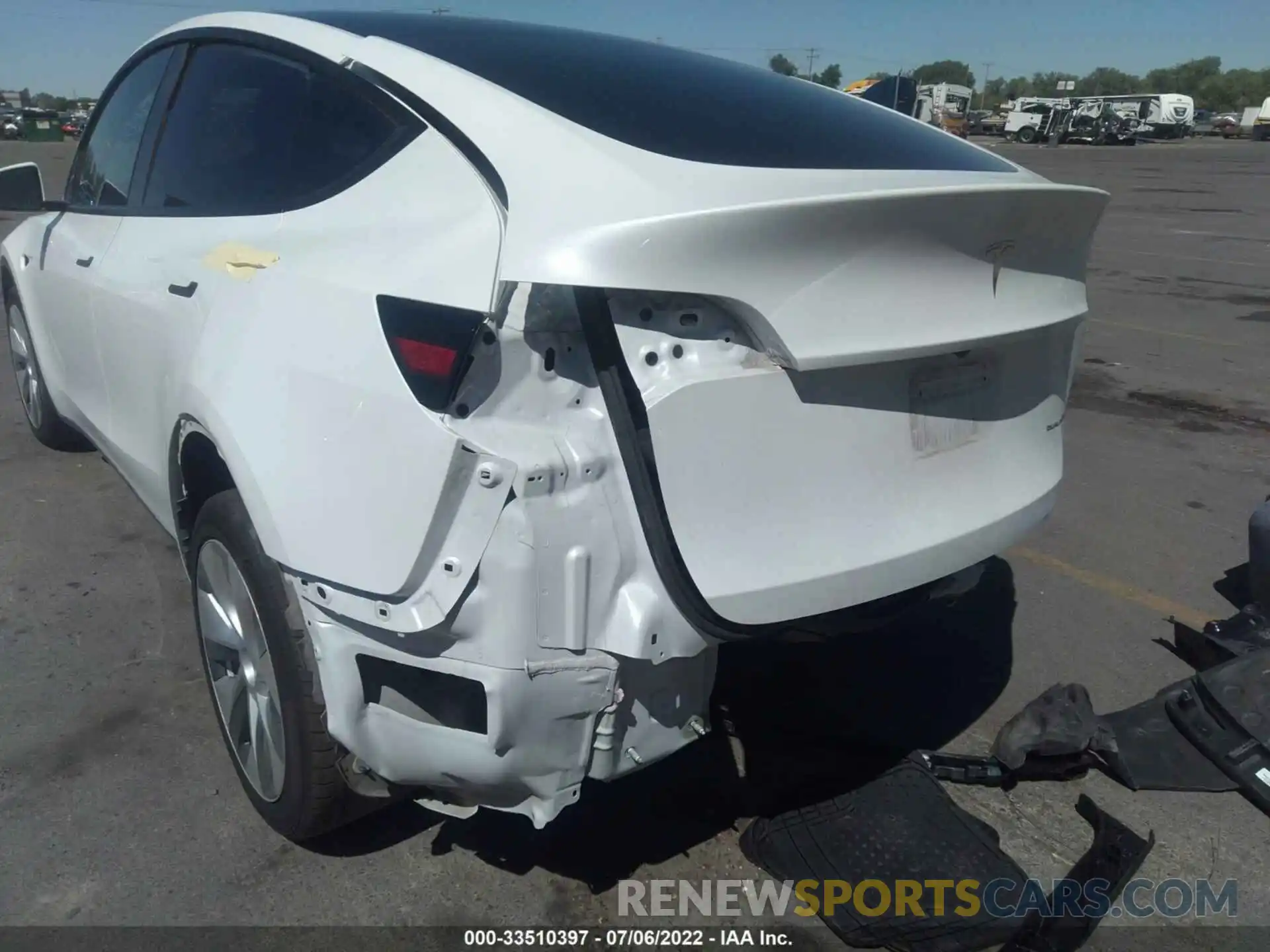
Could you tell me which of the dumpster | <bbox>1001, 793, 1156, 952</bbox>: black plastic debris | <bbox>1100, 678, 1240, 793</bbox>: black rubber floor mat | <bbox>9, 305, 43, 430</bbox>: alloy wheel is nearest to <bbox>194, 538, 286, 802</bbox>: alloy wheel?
<bbox>1001, 793, 1156, 952</bbox>: black plastic debris

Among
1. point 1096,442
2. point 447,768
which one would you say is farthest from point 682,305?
point 1096,442

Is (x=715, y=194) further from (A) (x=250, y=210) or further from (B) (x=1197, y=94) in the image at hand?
(B) (x=1197, y=94)

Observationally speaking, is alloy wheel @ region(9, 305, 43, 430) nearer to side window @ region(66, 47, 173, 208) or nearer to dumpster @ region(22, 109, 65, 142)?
side window @ region(66, 47, 173, 208)

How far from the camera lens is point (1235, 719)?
2855 millimetres

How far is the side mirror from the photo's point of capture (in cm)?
352

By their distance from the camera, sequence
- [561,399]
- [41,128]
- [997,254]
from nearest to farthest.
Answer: [561,399] < [997,254] < [41,128]

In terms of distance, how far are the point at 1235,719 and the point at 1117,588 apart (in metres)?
1.11

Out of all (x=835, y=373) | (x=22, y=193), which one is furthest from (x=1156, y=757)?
(x=22, y=193)

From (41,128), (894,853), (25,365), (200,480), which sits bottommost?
(894,853)

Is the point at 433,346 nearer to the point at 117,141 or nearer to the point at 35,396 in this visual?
the point at 117,141

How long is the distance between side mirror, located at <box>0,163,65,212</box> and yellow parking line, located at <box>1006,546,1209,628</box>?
3957 millimetres

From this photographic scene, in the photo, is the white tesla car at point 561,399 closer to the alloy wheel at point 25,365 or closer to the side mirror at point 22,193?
the side mirror at point 22,193

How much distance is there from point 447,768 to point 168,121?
89.2 inches

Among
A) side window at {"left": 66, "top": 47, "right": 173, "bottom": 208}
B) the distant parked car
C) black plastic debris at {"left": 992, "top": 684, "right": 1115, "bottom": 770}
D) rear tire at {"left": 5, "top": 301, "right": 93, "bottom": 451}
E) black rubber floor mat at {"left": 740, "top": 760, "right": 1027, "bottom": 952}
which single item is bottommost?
black rubber floor mat at {"left": 740, "top": 760, "right": 1027, "bottom": 952}
